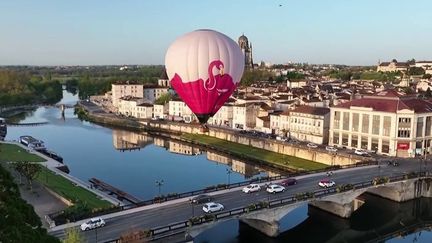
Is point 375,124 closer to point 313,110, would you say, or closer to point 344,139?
point 344,139

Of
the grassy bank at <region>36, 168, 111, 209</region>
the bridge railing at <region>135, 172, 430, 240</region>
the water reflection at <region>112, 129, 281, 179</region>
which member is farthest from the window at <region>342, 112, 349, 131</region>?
the grassy bank at <region>36, 168, 111, 209</region>

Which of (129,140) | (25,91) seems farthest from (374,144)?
(25,91)

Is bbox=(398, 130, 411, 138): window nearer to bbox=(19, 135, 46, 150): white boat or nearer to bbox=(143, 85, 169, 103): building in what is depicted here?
bbox=(19, 135, 46, 150): white boat

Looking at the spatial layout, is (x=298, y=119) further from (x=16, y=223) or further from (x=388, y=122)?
(x=16, y=223)

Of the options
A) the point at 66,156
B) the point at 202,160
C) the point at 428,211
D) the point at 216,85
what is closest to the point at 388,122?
the point at 428,211

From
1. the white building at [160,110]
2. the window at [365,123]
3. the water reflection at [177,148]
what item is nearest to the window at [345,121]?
the window at [365,123]

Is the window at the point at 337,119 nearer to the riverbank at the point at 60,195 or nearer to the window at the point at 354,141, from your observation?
the window at the point at 354,141
